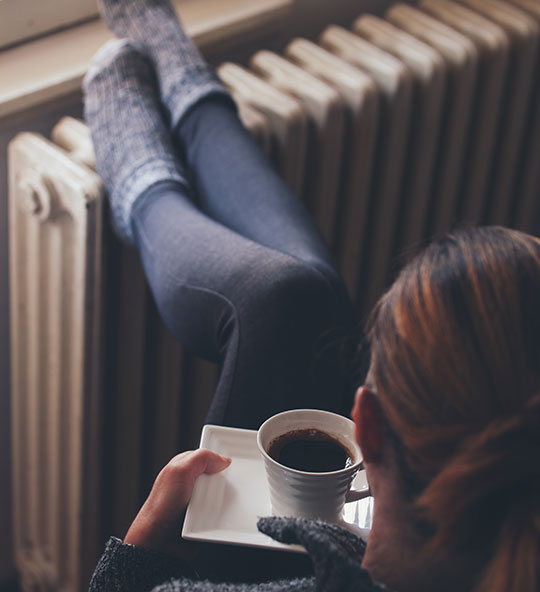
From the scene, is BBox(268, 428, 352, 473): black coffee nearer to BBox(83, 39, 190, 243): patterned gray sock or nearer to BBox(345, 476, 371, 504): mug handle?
BBox(345, 476, 371, 504): mug handle

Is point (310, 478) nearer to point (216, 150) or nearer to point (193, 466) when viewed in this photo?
point (193, 466)

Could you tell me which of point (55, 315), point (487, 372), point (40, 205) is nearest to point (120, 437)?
point (55, 315)

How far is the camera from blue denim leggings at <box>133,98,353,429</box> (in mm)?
843

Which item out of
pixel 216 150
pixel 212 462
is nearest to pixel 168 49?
pixel 216 150

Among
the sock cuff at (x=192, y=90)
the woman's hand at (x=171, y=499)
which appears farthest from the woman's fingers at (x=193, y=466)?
the sock cuff at (x=192, y=90)

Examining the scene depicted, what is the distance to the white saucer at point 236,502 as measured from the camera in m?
0.65

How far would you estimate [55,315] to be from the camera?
1.07 metres

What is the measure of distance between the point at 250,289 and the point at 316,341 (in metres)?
0.08

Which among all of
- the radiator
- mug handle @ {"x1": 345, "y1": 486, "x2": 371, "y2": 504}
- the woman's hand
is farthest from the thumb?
the radiator

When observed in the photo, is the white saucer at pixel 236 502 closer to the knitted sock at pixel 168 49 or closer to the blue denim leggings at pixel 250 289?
the blue denim leggings at pixel 250 289

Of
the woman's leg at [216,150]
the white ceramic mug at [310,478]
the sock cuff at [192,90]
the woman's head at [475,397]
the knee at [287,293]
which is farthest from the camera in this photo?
the sock cuff at [192,90]

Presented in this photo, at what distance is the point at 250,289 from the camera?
2.79ft

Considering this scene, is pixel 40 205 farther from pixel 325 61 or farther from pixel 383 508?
pixel 383 508

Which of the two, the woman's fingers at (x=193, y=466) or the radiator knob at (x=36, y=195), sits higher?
the radiator knob at (x=36, y=195)
